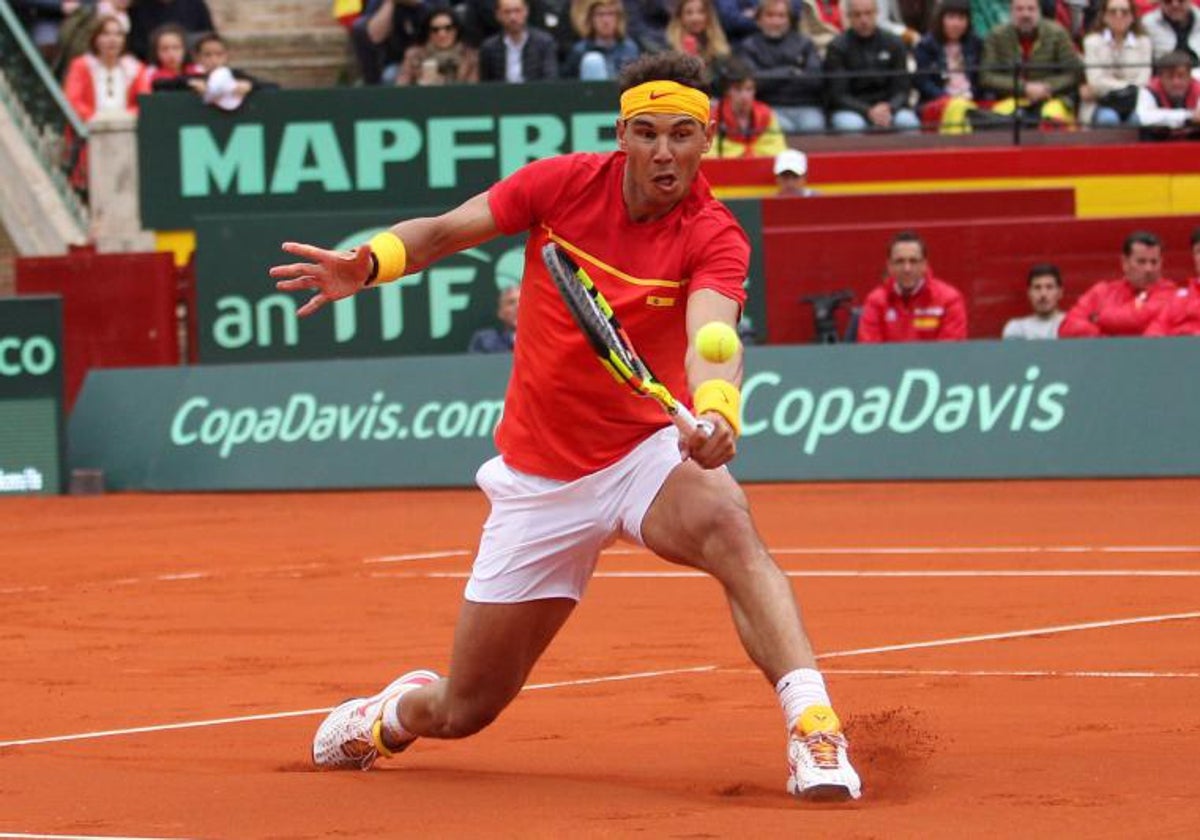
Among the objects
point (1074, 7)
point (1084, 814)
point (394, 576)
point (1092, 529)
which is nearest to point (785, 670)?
point (1084, 814)

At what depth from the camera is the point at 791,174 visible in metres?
19.0

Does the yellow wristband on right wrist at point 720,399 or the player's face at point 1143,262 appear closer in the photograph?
the yellow wristband on right wrist at point 720,399

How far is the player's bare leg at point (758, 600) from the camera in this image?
6211 millimetres

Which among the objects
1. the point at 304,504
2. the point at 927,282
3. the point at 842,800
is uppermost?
the point at 842,800

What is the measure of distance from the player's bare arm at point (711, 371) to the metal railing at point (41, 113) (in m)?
14.9

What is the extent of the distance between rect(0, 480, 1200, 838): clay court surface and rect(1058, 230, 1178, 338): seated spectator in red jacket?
203 cm

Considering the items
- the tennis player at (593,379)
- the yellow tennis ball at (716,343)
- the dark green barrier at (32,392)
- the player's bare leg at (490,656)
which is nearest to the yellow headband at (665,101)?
Answer: the tennis player at (593,379)

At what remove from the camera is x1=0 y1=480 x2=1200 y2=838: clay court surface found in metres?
6.37

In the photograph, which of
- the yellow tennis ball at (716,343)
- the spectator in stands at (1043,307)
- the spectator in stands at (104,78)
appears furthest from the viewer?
the spectator in stands at (104,78)

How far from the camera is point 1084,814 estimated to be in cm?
609

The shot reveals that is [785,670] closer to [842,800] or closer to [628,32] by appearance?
[842,800]

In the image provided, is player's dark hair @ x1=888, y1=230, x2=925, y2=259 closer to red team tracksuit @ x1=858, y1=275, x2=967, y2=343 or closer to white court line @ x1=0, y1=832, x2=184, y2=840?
red team tracksuit @ x1=858, y1=275, x2=967, y2=343

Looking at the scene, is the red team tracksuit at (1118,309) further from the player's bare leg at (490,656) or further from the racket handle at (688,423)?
the racket handle at (688,423)

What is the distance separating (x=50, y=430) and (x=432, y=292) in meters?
3.01
